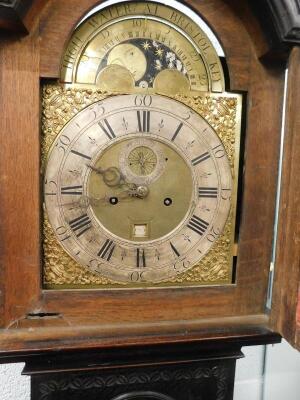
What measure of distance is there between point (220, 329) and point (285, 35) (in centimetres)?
59

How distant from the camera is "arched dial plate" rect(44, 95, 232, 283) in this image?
2.43 ft

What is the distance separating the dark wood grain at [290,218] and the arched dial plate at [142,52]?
0.15m

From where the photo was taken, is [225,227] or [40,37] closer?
[40,37]

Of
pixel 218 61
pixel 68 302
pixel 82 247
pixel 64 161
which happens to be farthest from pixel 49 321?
pixel 218 61

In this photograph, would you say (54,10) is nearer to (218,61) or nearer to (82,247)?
(218,61)

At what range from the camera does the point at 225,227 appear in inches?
31.5

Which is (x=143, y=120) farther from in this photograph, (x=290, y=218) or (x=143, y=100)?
(x=290, y=218)

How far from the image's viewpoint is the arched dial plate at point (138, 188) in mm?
739

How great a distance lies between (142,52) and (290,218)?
441 mm

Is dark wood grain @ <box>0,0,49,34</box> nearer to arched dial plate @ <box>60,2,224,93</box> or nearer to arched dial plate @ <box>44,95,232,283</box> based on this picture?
arched dial plate @ <box>60,2,224,93</box>

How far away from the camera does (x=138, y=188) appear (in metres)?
0.76

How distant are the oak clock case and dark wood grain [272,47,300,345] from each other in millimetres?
104

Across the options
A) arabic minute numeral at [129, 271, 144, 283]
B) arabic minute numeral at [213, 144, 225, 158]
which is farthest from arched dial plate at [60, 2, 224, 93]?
arabic minute numeral at [129, 271, 144, 283]

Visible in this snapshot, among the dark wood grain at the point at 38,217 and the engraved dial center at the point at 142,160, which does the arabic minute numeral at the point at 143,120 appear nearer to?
the engraved dial center at the point at 142,160
